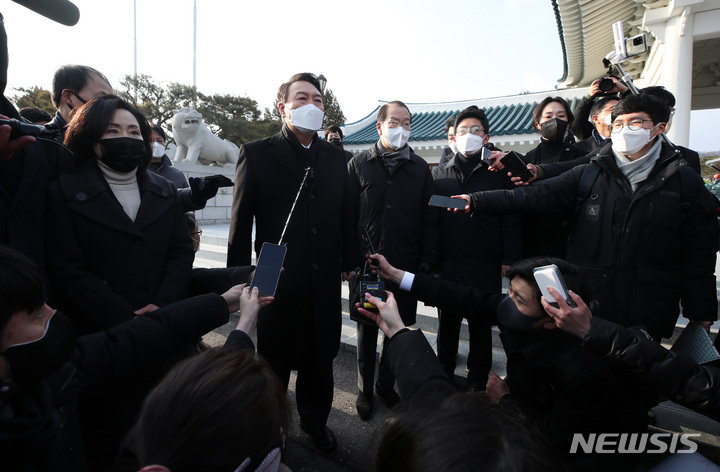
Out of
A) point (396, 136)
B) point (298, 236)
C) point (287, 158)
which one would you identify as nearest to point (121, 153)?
point (287, 158)

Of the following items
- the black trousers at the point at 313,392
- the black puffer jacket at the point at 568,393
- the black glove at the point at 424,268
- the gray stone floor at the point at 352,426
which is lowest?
the gray stone floor at the point at 352,426

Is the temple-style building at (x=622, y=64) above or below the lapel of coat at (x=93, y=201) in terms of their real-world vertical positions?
above

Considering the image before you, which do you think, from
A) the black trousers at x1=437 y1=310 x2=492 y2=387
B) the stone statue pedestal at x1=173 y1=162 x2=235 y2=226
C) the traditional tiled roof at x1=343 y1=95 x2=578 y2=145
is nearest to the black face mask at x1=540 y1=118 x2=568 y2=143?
the black trousers at x1=437 y1=310 x2=492 y2=387

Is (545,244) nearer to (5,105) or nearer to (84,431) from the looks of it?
(84,431)

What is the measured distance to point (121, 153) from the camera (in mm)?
1691

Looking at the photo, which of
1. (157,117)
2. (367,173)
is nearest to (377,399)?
(367,173)

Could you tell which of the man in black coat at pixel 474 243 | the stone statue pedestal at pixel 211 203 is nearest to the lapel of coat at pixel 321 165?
the man in black coat at pixel 474 243

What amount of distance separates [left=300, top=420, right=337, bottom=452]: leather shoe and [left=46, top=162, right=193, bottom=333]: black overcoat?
1165 mm

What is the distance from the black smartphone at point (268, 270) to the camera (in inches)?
63.0

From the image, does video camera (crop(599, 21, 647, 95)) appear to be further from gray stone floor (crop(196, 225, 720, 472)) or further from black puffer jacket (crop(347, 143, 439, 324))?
Result: gray stone floor (crop(196, 225, 720, 472))

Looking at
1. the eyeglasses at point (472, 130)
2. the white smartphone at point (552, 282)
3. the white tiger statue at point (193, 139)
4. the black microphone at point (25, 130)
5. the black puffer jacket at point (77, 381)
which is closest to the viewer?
the black puffer jacket at point (77, 381)

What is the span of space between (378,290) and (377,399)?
155 centimetres

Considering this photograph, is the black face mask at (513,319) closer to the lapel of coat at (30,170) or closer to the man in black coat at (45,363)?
the man in black coat at (45,363)

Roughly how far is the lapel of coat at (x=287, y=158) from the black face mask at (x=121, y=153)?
679 millimetres
